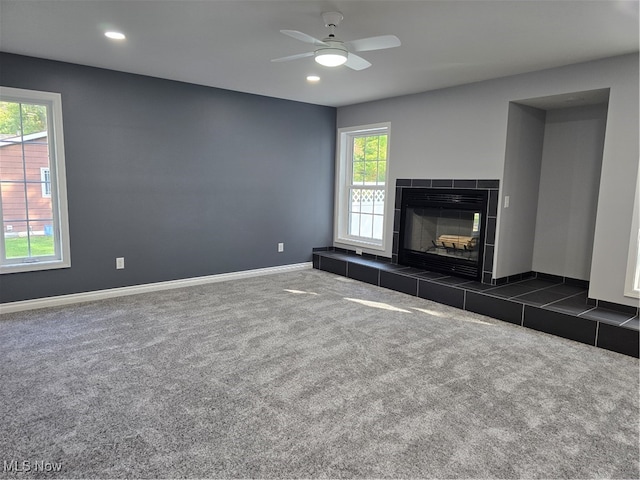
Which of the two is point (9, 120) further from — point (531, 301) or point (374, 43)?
point (531, 301)

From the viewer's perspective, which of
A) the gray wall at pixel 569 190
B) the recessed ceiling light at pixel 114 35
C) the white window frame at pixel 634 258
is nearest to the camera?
the recessed ceiling light at pixel 114 35

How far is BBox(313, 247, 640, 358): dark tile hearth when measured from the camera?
125 inches

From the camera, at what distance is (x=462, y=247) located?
4.66m

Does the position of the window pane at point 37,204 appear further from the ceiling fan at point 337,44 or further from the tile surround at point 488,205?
the tile surround at point 488,205

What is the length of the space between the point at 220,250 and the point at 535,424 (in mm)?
3876

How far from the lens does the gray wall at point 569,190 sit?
13.6 ft

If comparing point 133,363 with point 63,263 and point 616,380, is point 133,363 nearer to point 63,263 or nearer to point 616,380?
point 63,263

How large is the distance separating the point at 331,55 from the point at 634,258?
9.57 feet

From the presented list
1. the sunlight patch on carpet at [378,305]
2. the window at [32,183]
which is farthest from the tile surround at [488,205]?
the window at [32,183]

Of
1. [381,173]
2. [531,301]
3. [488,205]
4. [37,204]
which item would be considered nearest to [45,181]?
[37,204]

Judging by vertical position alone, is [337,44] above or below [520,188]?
above

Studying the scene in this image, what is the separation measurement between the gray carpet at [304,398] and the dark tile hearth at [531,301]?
136mm

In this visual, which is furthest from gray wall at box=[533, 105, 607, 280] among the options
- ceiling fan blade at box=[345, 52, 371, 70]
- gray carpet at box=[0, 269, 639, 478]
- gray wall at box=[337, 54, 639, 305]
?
ceiling fan blade at box=[345, 52, 371, 70]

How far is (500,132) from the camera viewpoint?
4.16 metres
